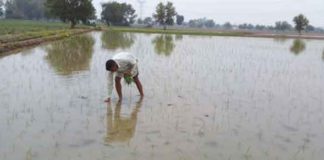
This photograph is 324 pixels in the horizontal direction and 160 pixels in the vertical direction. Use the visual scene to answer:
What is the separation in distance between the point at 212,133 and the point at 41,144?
233 cm

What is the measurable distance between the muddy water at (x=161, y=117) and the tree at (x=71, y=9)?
127 ft

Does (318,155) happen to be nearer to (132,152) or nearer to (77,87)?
(132,152)

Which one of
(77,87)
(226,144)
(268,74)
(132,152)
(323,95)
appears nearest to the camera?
(132,152)

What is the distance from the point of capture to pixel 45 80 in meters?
9.03

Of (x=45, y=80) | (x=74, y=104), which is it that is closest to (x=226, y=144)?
(x=74, y=104)

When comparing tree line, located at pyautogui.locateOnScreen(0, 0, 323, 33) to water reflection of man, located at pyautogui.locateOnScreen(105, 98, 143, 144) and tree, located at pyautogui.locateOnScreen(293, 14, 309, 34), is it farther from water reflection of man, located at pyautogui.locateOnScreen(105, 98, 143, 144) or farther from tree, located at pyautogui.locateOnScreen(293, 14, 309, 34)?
water reflection of man, located at pyautogui.locateOnScreen(105, 98, 143, 144)

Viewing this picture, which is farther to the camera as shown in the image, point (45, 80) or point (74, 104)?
point (45, 80)

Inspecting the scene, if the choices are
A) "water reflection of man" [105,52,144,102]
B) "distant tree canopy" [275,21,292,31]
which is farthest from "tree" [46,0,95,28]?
"distant tree canopy" [275,21,292,31]

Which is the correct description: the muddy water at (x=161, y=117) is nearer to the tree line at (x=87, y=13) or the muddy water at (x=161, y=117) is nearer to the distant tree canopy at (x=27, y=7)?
the tree line at (x=87, y=13)

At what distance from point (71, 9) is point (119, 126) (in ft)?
147

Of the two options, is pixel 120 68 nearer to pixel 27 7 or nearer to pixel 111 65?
pixel 111 65

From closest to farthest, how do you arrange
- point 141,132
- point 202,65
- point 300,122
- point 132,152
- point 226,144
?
1. point 132,152
2. point 226,144
3. point 141,132
4. point 300,122
5. point 202,65

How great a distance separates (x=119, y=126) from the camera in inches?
228

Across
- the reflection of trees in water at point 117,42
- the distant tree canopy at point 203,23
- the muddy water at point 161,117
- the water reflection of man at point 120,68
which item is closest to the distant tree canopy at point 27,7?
the distant tree canopy at point 203,23
